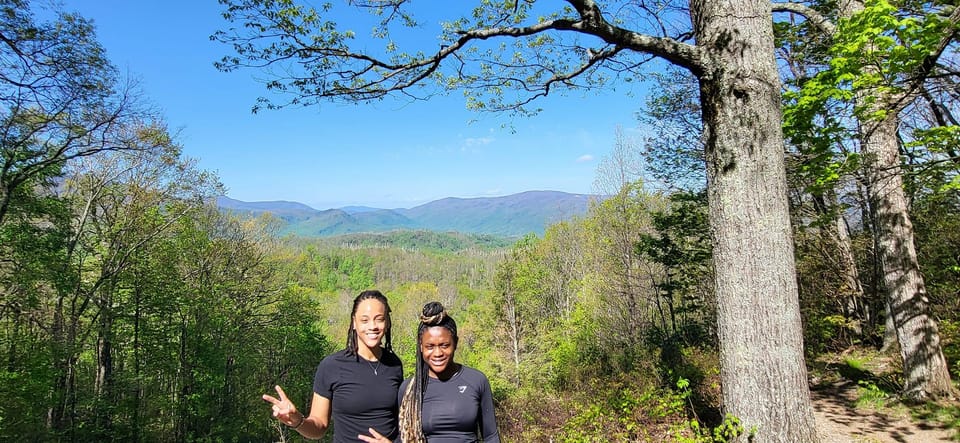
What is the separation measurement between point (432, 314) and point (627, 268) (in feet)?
41.9

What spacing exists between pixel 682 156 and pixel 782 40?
3.89 meters

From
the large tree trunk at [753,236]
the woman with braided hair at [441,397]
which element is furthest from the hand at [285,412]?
the large tree trunk at [753,236]

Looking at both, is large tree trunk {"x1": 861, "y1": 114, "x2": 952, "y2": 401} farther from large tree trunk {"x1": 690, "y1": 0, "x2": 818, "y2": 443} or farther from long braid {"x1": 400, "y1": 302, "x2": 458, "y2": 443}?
long braid {"x1": 400, "y1": 302, "x2": 458, "y2": 443}

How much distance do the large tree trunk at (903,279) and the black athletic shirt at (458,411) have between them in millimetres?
5150

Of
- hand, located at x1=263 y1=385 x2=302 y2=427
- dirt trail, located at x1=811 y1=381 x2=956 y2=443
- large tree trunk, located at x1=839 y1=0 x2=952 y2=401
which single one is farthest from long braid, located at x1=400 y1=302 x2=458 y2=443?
large tree trunk, located at x1=839 y1=0 x2=952 y2=401

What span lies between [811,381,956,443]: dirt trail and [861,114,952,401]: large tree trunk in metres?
0.49

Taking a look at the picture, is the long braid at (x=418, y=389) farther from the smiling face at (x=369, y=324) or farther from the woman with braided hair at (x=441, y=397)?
the smiling face at (x=369, y=324)

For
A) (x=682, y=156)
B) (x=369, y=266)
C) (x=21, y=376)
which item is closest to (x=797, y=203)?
(x=682, y=156)

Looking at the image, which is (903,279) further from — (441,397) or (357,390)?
(357,390)

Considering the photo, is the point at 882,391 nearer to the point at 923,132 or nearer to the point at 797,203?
the point at 923,132

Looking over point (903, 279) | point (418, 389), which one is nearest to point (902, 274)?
point (903, 279)

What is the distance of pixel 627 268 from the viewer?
1366 centimetres

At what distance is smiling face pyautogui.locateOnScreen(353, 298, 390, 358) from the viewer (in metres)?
2.15

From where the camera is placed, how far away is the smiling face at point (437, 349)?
6.75ft
